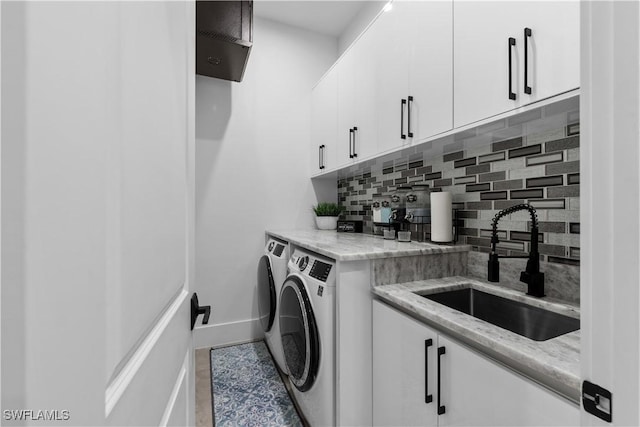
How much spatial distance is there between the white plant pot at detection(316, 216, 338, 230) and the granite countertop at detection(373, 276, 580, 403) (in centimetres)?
147

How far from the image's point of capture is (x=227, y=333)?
8.46ft

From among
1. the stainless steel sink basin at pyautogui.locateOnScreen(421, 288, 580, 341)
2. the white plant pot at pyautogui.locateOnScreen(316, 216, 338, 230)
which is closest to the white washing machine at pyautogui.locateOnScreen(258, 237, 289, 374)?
the white plant pot at pyautogui.locateOnScreen(316, 216, 338, 230)

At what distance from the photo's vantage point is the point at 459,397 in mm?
875

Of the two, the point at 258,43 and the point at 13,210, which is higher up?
the point at 258,43

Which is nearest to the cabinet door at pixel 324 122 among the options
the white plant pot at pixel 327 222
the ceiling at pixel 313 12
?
the white plant pot at pixel 327 222

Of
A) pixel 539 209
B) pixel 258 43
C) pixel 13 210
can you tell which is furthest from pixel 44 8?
pixel 258 43

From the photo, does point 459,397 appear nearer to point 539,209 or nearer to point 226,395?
point 539,209

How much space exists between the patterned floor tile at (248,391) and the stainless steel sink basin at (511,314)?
1119mm

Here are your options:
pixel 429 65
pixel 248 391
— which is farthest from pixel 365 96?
pixel 248 391

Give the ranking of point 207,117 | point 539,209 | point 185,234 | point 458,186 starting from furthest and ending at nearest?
1. point 207,117
2. point 458,186
3. point 539,209
4. point 185,234

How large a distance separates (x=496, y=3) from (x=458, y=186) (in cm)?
87

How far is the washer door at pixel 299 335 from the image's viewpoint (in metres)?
1.37

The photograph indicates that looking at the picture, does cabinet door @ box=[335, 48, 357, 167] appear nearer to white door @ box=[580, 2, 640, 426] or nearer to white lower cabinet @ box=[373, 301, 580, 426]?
white lower cabinet @ box=[373, 301, 580, 426]

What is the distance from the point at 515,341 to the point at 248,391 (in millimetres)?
1700
